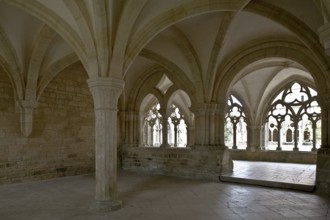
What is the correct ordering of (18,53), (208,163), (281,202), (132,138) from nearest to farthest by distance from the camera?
(281,202) → (18,53) → (208,163) → (132,138)

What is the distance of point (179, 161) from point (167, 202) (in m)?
3.05

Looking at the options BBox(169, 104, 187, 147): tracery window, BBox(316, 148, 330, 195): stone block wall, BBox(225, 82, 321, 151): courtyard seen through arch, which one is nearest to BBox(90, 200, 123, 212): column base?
BBox(316, 148, 330, 195): stone block wall

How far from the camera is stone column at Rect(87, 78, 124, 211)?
4.33 metres

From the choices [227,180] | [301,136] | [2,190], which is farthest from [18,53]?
[301,136]

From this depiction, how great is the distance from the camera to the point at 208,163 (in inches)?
285

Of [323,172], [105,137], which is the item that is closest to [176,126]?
[323,172]

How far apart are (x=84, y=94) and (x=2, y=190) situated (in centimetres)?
362

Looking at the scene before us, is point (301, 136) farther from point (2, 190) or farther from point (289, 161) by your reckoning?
point (2, 190)

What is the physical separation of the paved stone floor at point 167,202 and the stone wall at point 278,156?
4933 mm

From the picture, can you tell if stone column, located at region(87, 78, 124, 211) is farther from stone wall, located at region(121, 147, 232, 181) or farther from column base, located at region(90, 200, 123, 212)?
stone wall, located at region(121, 147, 232, 181)

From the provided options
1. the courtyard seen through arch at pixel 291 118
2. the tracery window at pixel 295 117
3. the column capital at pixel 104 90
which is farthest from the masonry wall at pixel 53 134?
the tracery window at pixel 295 117

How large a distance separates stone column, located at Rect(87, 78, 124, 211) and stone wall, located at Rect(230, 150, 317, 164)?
26.5ft

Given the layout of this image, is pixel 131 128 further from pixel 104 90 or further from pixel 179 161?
pixel 104 90

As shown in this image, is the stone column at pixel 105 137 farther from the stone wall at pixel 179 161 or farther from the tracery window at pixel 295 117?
the tracery window at pixel 295 117
